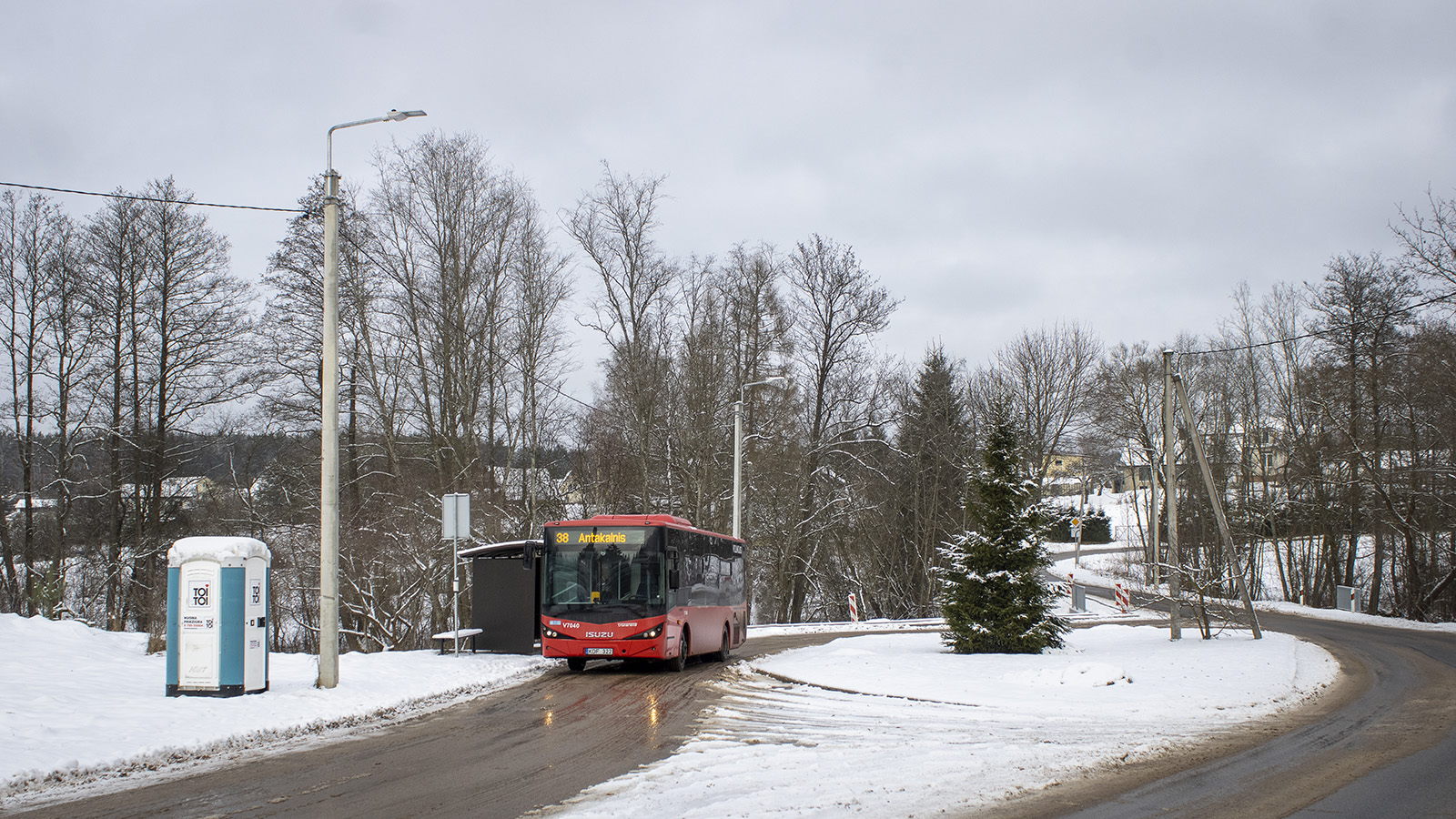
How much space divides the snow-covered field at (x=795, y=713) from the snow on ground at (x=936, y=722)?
0.11 ft

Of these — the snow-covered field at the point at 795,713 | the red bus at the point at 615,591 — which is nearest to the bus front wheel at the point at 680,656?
the red bus at the point at 615,591

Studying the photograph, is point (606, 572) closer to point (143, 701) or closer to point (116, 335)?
point (143, 701)

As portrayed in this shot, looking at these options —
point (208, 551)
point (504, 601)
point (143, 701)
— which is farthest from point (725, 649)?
point (143, 701)

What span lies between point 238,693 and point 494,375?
2226 cm

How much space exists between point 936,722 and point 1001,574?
25.0 ft

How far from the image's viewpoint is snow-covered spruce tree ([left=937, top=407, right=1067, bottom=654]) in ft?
59.9

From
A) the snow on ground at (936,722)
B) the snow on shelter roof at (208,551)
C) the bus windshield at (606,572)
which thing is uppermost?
the snow on shelter roof at (208,551)

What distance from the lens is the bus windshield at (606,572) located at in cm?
1759

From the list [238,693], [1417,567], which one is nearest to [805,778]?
[238,693]

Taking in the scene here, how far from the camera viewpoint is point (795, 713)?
11.9 meters

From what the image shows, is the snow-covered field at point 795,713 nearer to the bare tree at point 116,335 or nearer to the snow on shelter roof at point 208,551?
the snow on shelter roof at point 208,551

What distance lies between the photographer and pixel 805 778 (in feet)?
25.4

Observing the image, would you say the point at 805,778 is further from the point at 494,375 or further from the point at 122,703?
the point at 494,375

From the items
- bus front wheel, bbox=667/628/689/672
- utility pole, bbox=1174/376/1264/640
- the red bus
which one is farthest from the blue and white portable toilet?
utility pole, bbox=1174/376/1264/640
